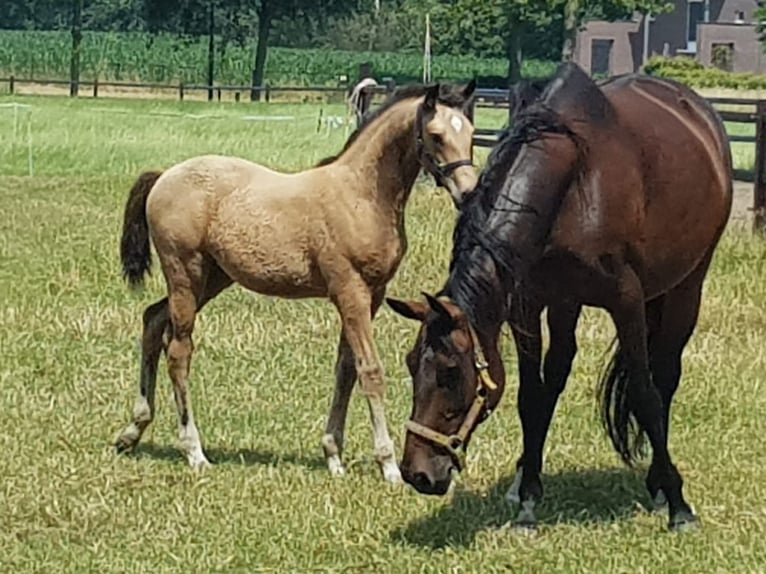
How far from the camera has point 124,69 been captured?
63.1 m

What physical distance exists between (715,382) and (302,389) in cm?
240

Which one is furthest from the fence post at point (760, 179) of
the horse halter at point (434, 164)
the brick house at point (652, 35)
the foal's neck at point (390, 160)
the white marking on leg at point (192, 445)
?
the brick house at point (652, 35)

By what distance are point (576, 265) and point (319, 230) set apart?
1.59 metres

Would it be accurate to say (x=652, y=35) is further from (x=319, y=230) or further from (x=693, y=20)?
(x=319, y=230)

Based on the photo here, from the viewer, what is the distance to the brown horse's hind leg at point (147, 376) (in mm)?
7383

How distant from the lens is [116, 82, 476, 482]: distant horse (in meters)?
6.92

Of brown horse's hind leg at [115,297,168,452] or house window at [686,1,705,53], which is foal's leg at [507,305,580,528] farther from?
house window at [686,1,705,53]

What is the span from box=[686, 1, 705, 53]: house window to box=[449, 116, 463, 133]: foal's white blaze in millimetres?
68855

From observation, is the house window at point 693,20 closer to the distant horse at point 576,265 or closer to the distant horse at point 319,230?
the distant horse at point 319,230

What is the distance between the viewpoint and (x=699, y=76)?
49219 mm

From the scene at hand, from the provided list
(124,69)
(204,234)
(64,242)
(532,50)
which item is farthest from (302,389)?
(532,50)

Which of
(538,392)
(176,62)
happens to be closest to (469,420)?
(538,392)

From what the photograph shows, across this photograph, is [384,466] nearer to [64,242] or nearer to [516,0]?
[64,242]

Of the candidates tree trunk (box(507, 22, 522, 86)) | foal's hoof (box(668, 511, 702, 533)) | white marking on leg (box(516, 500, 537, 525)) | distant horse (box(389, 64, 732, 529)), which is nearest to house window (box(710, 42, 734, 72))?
tree trunk (box(507, 22, 522, 86))
